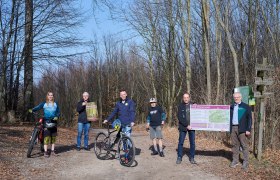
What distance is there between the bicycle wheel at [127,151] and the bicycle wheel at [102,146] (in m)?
0.75

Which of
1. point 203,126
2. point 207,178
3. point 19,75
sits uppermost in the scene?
point 19,75

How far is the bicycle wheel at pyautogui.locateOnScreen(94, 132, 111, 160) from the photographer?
11.0 m

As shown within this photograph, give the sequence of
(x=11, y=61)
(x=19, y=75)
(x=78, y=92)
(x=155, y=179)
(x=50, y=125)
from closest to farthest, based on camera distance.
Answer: (x=155, y=179)
(x=50, y=125)
(x=11, y=61)
(x=19, y=75)
(x=78, y=92)

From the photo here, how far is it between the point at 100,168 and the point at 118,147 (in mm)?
928

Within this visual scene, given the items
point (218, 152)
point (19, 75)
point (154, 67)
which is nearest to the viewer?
point (218, 152)

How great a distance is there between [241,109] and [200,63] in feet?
63.3

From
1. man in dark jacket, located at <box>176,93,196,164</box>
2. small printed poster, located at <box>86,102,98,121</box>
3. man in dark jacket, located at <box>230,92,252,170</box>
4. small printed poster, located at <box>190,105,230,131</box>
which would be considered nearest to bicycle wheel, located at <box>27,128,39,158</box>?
small printed poster, located at <box>86,102,98,121</box>

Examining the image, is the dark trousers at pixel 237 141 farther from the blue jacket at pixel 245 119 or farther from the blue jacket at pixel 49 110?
the blue jacket at pixel 49 110

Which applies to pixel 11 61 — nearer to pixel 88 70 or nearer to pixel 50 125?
pixel 50 125

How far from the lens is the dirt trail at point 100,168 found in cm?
888

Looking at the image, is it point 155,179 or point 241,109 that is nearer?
point 155,179

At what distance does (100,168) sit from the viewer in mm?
9688

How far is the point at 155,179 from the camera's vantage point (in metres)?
8.64

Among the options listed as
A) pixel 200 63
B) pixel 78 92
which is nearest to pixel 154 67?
pixel 200 63
